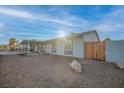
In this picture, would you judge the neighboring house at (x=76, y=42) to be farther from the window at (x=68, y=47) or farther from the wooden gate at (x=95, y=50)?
the wooden gate at (x=95, y=50)

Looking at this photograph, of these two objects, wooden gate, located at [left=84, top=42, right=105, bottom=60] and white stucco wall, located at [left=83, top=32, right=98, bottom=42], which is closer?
wooden gate, located at [left=84, top=42, right=105, bottom=60]

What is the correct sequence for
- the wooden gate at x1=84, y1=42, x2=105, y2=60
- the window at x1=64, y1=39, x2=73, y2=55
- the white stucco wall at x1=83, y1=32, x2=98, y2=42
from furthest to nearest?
the window at x1=64, y1=39, x2=73, y2=55 < the white stucco wall at x1=83, y1=32, x2=98, y2=42 < the wooden gate at x1=84, y1=42, x2=105, y2=60

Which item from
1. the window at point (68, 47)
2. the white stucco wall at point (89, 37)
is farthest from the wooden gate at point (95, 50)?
the window at point (68, 47)

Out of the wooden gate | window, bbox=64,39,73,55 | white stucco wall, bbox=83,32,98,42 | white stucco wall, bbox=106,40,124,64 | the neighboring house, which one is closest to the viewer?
white stucco wall, bbox=106,40,124,64

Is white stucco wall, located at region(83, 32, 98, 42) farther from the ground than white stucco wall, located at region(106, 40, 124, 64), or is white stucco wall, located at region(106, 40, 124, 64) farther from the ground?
white stucco wall, located at region(83, 32, 98, 42)

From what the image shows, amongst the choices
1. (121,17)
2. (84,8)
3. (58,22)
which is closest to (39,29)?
(58,22)

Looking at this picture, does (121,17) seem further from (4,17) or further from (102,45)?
(4,17)

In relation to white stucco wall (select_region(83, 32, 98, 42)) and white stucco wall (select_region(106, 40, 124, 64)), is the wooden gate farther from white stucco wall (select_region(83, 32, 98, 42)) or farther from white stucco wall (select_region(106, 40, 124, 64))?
white stucco wall (select_region(83, 32, 98, 42))

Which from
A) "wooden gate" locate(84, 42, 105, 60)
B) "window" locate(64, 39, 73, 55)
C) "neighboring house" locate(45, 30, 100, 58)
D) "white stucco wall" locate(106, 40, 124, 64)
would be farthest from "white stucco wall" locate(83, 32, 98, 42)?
"white stucco wall" locate(106, 40, 124, 64)

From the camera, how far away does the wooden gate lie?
4.22 m

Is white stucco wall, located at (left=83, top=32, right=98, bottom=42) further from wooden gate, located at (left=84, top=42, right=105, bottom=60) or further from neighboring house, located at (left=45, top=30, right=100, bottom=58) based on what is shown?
wooden gate, located at (left=84, top=42, right=105, bottom=60)

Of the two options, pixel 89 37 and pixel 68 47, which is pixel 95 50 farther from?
pixel 68 47
